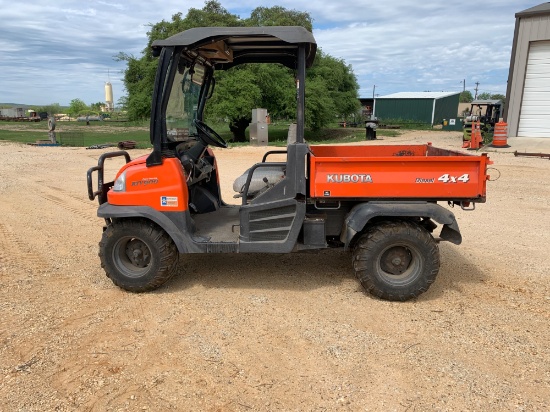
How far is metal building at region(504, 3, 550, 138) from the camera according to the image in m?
15.6

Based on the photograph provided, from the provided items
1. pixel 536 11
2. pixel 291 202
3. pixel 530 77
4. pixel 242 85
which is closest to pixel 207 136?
pixel 291 202

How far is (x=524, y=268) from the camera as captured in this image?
475 cm

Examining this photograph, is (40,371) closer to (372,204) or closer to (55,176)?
(372,204)

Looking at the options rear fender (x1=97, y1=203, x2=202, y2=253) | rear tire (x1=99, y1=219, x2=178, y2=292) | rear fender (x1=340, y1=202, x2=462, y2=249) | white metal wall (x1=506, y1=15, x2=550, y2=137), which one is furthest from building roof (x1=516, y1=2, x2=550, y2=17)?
rear tire (x1=99, y1=219, x2=178, y2=292)

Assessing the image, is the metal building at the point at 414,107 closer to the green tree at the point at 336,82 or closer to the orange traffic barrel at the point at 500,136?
the green tree at the point at 336,82

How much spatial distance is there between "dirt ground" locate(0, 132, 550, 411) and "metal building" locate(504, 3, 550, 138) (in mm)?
13241

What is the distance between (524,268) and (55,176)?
35.0 ft

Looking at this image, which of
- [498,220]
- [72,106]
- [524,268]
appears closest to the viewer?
[524,268]

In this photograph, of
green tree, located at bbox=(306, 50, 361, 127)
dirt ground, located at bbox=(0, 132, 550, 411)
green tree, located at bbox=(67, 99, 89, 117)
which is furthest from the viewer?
green tree, located at bbox=(67, 99, 89, 117)

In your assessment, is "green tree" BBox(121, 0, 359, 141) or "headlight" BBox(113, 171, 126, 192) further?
"green tree" BBox(121, 0, 359, 141)

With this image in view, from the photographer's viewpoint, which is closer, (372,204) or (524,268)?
(372,204)

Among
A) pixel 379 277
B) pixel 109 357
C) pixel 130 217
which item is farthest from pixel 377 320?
pixel 130 217

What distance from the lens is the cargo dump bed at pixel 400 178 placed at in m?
3.75

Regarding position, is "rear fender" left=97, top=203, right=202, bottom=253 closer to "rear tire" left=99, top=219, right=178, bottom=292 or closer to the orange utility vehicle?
the orange utility vehicle
